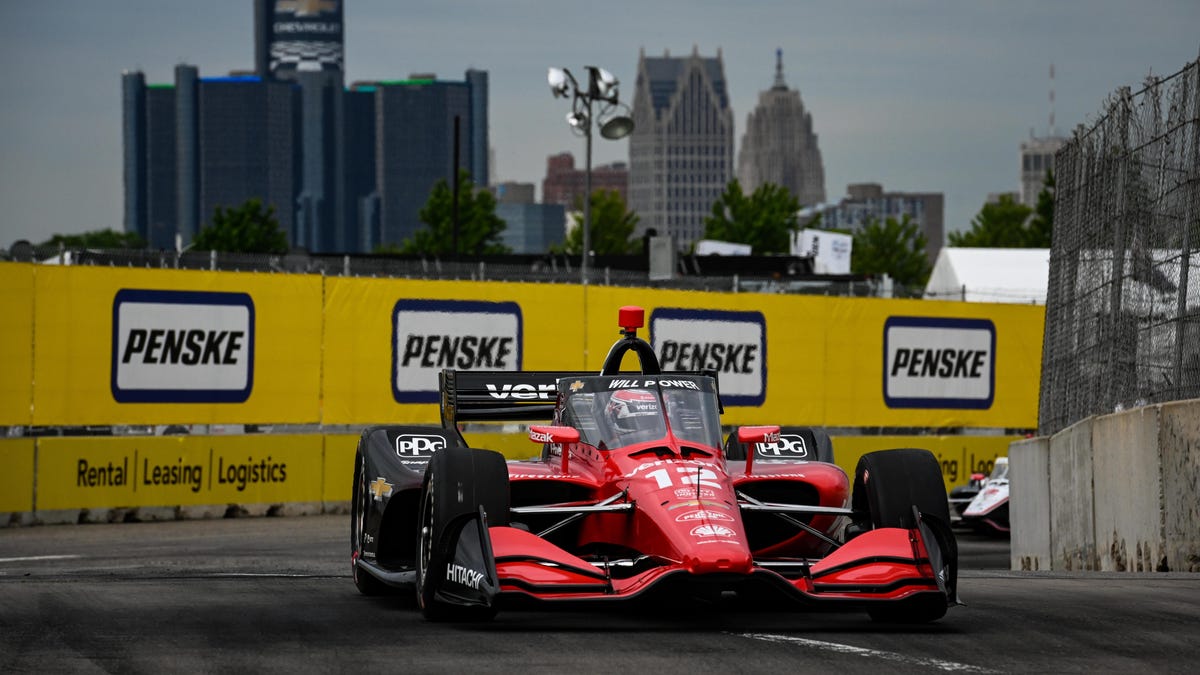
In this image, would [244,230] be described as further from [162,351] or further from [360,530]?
[360,530]

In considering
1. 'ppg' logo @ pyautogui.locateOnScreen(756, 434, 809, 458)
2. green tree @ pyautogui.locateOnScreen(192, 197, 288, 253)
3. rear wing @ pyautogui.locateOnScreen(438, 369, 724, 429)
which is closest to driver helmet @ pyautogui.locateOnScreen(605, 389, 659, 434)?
'ppg' logo @ pyautogui.locateOnScreen(756, 434, 809, 458)

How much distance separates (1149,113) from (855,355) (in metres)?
12.6

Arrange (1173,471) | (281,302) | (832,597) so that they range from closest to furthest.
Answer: (832,597) < (1173,471) < (281,302)

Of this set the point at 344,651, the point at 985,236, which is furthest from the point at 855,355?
the point at 985,236

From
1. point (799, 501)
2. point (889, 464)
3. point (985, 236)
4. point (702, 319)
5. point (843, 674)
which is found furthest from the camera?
point (985, 236)

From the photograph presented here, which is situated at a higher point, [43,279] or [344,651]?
[43,279]

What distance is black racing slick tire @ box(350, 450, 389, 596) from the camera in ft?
39.3

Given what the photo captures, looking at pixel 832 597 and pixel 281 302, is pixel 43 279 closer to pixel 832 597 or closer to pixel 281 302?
pixel 281 302

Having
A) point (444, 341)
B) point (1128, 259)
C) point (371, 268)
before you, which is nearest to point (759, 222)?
point (371, 268)

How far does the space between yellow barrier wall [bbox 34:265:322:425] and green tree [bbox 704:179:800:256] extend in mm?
67111

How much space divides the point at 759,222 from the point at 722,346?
6436cm

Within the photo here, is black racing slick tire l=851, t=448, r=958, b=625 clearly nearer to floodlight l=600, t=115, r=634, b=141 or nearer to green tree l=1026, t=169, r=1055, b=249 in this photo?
floodlight l=600, t=115, r=634, b=141

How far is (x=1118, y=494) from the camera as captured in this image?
15.4 meters

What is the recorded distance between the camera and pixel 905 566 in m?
9.95
